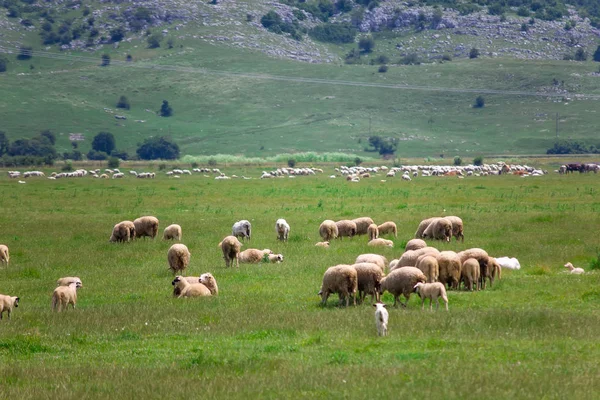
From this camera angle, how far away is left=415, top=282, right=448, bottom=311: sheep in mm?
18109

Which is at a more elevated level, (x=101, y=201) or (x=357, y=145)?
(x=101, y=201)

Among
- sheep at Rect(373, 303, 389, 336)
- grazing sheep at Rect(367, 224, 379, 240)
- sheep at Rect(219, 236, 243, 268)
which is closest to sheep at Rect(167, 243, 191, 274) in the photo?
sheep at Rect(219, 236, 243, 268)

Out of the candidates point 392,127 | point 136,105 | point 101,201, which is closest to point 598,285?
point 101,201

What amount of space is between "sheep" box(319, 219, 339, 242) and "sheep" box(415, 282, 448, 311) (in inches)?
Result: 542

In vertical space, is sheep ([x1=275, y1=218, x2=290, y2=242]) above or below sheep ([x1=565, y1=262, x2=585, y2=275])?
below

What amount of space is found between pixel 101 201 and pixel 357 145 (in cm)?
11096

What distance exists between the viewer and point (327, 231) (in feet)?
106

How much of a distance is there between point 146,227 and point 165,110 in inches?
6147

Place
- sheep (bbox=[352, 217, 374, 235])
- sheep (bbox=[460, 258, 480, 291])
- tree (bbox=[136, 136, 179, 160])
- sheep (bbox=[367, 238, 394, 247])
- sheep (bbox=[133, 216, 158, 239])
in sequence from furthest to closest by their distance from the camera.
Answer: tree (bbox=[136, 136, 179, 160]) < sheep (bbox=[352, 217, 374, 235]) < sheep (bbox=[133, 216, 158, 239]) < sheep (bbox=[367, 238, 394, 247]) < sheep (bbox=[460, 258, 480, 291])

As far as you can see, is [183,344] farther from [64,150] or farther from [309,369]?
[64,150]

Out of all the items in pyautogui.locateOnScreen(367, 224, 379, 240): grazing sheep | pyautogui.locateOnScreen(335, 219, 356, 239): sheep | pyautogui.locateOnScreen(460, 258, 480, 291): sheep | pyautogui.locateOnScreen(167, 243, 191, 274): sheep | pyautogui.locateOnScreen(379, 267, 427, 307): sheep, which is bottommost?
pyautogui.locateOnScreen(335, 219, 356, 239): sheep

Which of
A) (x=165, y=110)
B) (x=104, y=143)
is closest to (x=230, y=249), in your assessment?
(x=104, y=143)

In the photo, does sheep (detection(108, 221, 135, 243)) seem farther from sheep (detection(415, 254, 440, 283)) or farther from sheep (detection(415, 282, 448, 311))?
sheep (detection(415, 282, 448, 311))

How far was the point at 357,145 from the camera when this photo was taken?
6373 inches
